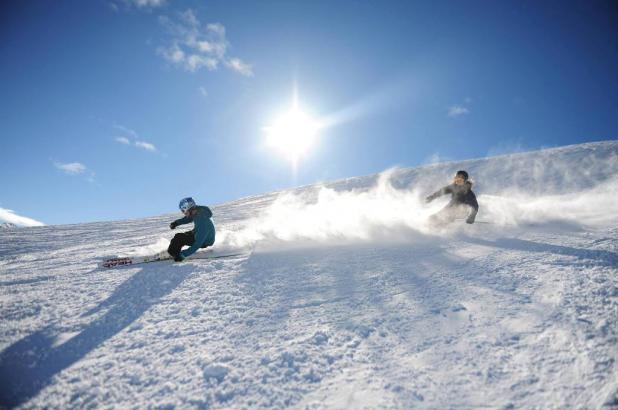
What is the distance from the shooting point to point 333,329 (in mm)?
3234

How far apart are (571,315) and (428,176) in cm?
2495

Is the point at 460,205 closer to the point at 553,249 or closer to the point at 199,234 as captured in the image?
the point at 553,249

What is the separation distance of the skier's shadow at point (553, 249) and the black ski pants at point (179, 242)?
615 cm

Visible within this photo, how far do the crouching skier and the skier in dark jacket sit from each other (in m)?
5.91

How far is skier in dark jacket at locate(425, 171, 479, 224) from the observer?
8.66 m

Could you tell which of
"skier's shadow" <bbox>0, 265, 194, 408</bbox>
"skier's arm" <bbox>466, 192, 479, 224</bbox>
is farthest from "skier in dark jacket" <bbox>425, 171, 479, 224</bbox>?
"skier's shadow" <bbox>0, 265, 194, 408</bbox>

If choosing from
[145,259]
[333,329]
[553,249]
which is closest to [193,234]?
[145,259]

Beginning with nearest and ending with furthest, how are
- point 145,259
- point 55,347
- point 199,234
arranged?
point 55,347 → point 145,259 → point 199,234

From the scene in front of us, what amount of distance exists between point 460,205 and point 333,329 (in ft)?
24.2

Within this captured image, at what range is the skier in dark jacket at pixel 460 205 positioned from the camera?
8.66 metres

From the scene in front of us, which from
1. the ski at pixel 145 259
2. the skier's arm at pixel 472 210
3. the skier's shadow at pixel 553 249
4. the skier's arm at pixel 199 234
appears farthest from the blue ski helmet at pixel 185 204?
the skier's arm at pixel 472 210

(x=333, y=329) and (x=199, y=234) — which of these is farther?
(x=199, y=234)

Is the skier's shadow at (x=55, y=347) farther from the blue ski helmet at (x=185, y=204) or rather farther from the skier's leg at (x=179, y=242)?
the blue ski helmet at (x=185, y=204)

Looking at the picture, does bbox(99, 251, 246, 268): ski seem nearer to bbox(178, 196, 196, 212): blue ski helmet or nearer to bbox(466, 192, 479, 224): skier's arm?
bbox(178, 196, 196, 212): blue ski helmet
